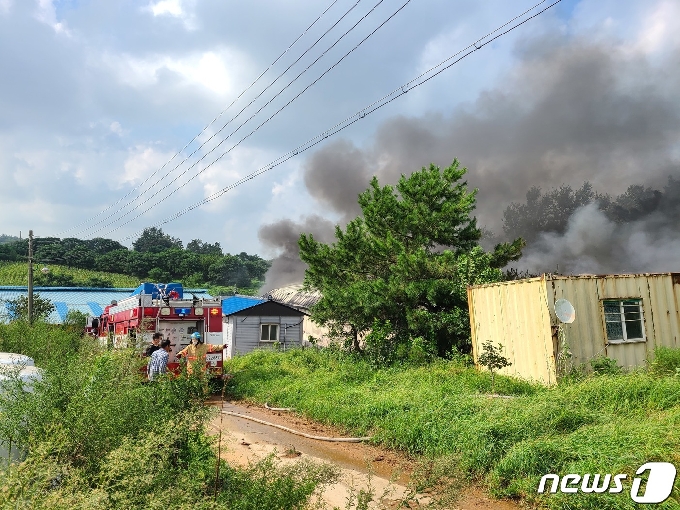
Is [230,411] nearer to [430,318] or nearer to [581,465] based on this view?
[430,318]

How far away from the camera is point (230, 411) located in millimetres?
11773

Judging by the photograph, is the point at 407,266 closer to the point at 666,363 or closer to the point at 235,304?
the point at 666,363

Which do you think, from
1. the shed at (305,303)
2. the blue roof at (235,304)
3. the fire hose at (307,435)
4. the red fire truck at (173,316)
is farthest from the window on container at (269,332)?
the fire hose at (307,435)

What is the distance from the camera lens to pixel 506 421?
742 cm

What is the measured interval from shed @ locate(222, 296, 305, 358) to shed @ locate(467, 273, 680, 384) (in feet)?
44.9

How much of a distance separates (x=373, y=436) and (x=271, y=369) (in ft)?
25.6

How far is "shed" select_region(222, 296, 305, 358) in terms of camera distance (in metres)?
24.7

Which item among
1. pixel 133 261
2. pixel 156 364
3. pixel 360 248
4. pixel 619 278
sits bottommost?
pixel 156 364

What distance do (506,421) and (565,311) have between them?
180 inches

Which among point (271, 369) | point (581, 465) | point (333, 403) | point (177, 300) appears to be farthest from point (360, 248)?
point (581, 465)

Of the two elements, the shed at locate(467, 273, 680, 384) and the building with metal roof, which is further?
the building with metal roof

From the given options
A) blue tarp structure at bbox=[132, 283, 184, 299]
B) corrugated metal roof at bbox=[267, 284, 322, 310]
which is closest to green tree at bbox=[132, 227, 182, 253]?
corrugated metal roof at bbox=[267, 284, 322, 310]

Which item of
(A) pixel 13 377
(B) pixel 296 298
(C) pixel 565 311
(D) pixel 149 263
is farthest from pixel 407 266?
(D) pixel 149 263

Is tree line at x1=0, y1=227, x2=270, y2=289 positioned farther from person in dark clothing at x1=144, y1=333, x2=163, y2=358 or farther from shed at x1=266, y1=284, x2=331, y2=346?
person in dark clothing at x1=144, y1=333, x2=163, y2=358
